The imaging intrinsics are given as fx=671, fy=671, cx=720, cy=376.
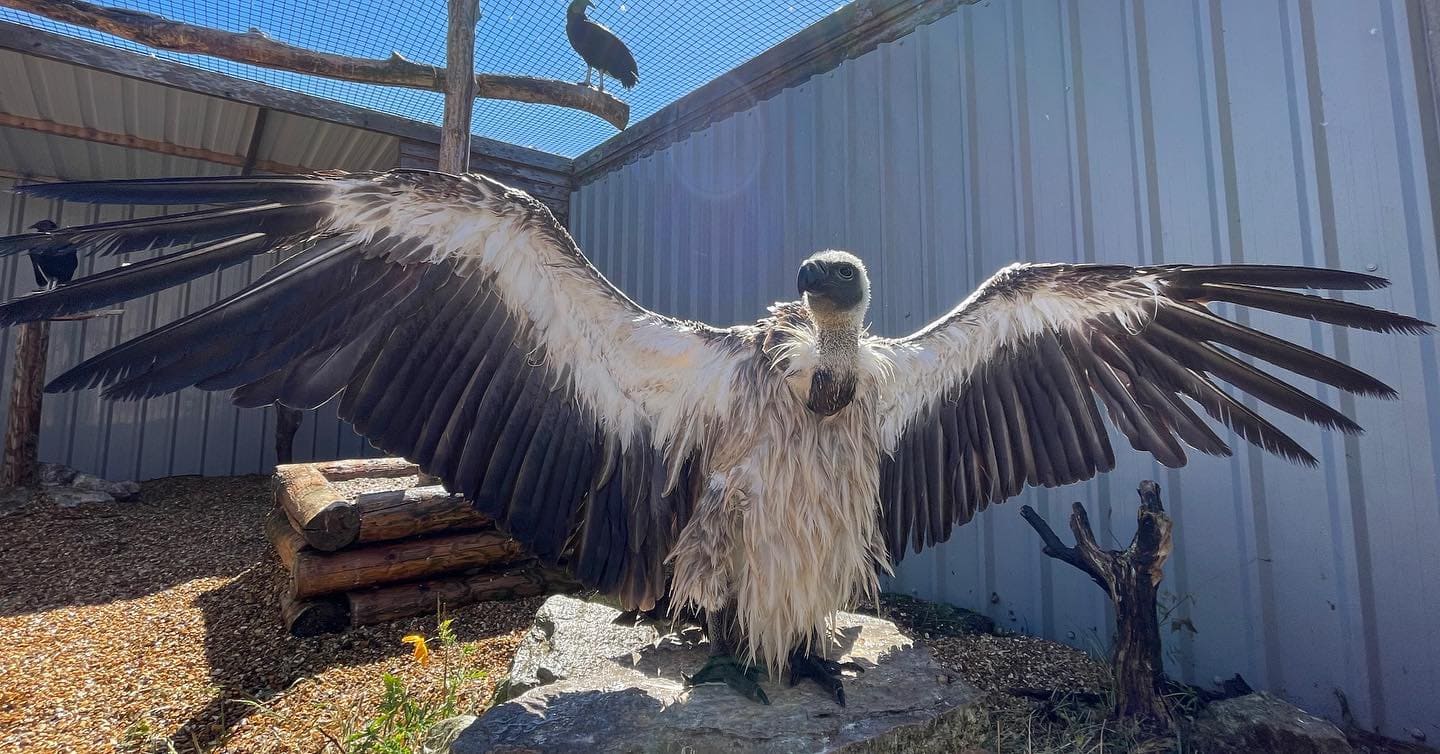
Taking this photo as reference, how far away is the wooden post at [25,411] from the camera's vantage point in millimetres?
6277

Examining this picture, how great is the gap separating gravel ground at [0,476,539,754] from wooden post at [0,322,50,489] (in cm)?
99

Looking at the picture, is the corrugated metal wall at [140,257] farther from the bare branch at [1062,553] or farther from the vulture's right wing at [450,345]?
the bare branch at [1062,553]

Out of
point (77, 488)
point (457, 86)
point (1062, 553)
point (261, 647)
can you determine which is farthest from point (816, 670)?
point (77, 488)

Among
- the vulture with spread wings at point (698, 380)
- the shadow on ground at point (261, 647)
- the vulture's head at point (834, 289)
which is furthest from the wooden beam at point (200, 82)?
the vulture's head at point (834, 289)

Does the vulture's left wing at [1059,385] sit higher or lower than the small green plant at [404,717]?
higher

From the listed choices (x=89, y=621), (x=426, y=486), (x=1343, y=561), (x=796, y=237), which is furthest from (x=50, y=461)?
(x=1343, y=561)

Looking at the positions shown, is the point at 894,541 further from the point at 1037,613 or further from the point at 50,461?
the point at 50,461

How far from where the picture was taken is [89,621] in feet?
12.3

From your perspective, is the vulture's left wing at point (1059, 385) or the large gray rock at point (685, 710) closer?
the large gray rock at point (685, 710)

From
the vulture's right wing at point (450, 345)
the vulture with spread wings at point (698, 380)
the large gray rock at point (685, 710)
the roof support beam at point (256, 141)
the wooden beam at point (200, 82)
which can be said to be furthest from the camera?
the roof support beam at point (256, 141)

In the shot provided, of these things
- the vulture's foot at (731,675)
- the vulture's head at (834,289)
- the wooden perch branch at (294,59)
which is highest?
the wooden perch branch at (294,59)

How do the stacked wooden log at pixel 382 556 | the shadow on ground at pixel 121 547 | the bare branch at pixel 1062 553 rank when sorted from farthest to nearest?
the shadow on ground at pixel 121 547 → the stacked wooden log at pixel 382 556 → the bare branch at pixel 1062 553

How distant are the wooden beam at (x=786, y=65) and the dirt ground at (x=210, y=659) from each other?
12.8 feet

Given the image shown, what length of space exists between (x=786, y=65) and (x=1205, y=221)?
3.21m
